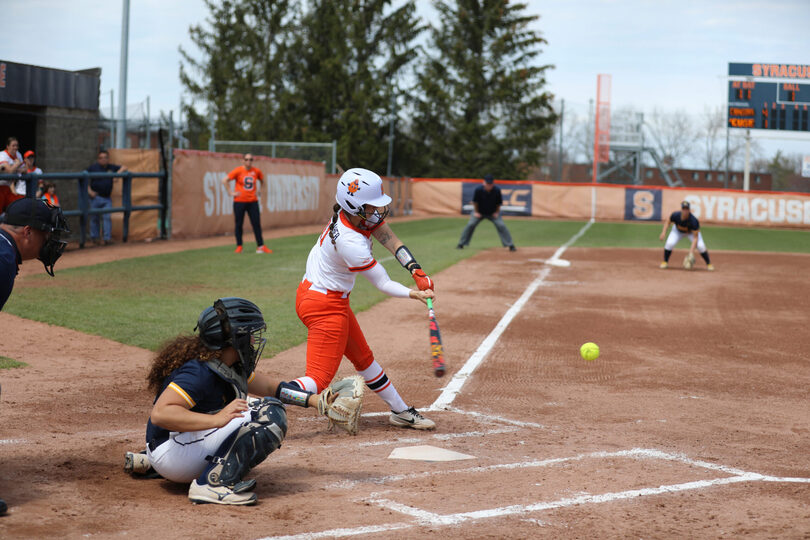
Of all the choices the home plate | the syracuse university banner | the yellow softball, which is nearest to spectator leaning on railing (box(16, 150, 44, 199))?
the syracuse university banner

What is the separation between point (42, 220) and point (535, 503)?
3.12m

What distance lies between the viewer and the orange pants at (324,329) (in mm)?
5766

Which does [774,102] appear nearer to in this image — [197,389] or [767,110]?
[767,110]

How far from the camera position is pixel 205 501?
4586 mm

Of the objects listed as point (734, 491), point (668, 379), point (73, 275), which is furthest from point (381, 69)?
point (734, 491)

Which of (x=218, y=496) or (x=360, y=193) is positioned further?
(x=360, y=193)

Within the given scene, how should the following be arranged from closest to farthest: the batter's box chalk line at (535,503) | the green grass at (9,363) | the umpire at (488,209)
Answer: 1. the batter's box chalk line at (535,503)
2. the green grass at (9,363)
3. the umpire at (488,209)

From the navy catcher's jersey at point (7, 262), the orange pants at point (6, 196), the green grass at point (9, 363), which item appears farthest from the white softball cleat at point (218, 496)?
the orange pants at point (6, 196)

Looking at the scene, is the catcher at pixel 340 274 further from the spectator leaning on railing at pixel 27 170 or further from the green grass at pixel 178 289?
the spectator leaning on railing at pixel 27 170

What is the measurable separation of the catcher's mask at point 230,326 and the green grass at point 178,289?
4415 millimetres

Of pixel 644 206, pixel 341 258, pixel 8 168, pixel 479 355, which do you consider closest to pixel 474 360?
pixel 479 355

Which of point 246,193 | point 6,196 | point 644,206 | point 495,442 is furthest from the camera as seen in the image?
point 644,206

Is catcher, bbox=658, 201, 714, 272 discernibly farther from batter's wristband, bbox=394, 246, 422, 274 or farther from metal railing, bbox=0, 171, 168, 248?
batter's wristband, bbox=394, 246, 422, 274

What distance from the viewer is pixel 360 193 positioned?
5.71m
